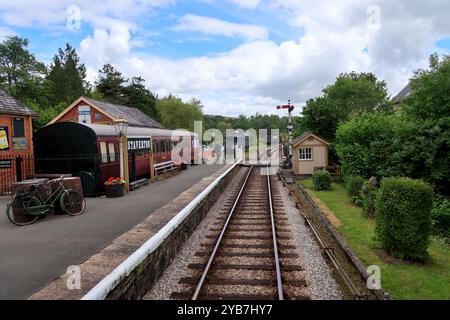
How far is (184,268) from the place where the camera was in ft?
24.6

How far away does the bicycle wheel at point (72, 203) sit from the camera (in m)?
10.2

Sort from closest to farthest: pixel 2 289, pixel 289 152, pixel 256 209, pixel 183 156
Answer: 1. pixel 2 289
2. pixel 256 209
3. pixel 183 156
4. pixel 289 152

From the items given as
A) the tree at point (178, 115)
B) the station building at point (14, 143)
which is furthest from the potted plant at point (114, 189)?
the tree at point (178, 115)

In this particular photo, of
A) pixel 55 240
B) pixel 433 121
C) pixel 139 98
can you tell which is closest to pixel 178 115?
pixel 139 98

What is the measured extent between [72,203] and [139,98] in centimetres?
5794

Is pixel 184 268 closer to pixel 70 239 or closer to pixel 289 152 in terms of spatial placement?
pixel 70 239

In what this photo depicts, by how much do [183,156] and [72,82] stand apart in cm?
3803

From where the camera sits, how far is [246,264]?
302 inches

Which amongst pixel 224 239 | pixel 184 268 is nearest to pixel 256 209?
pixel 224 239

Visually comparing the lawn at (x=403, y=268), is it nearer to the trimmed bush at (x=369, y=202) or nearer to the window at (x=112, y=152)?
the trimmed bush at (x=369, y=202)

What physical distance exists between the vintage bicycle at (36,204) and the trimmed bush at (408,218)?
8.08 meters

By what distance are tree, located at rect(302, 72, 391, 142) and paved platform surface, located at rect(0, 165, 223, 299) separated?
60.3 feet

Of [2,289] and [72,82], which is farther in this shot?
[72,82]

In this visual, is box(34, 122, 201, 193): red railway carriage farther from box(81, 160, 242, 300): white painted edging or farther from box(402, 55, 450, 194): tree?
box(402, 55, 450, 194): tree
